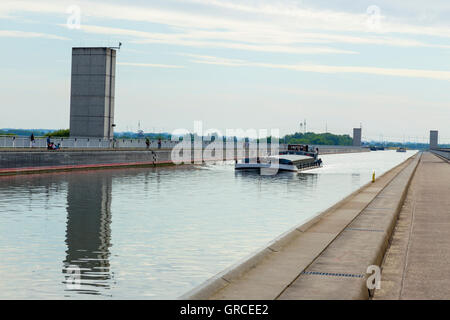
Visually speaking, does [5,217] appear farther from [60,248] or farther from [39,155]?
[39,155]

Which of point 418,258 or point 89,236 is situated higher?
point 418,258

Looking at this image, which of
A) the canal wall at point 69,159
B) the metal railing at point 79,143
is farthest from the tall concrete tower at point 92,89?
the canal wall at point 69,159

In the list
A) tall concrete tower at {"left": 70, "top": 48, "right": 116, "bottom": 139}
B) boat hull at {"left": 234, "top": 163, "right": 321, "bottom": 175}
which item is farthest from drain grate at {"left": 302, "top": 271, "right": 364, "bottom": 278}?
tall concrete tower at {"left": 70, "top": 48, "right": 116, "bottom": 139}

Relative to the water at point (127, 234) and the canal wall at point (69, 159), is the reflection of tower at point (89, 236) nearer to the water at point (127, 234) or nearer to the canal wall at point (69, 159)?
the water at point (127, 234)

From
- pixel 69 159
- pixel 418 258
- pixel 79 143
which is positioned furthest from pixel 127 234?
pixel 79 143

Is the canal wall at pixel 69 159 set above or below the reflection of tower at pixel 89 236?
above

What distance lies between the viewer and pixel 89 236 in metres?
19.0

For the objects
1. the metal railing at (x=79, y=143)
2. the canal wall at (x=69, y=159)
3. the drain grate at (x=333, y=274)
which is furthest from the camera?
the metal railing at (x=79, y=143)

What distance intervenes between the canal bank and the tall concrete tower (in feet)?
212

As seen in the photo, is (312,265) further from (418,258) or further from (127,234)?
(127,234)

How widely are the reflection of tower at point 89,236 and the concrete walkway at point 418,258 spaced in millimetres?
5945

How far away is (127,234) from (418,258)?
9.87 m

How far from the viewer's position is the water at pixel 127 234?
12.7 meters

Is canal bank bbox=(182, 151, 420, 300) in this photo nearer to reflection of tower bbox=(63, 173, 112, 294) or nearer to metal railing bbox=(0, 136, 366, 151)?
reflection of tower bbox=(63, 173, 112, 294)
